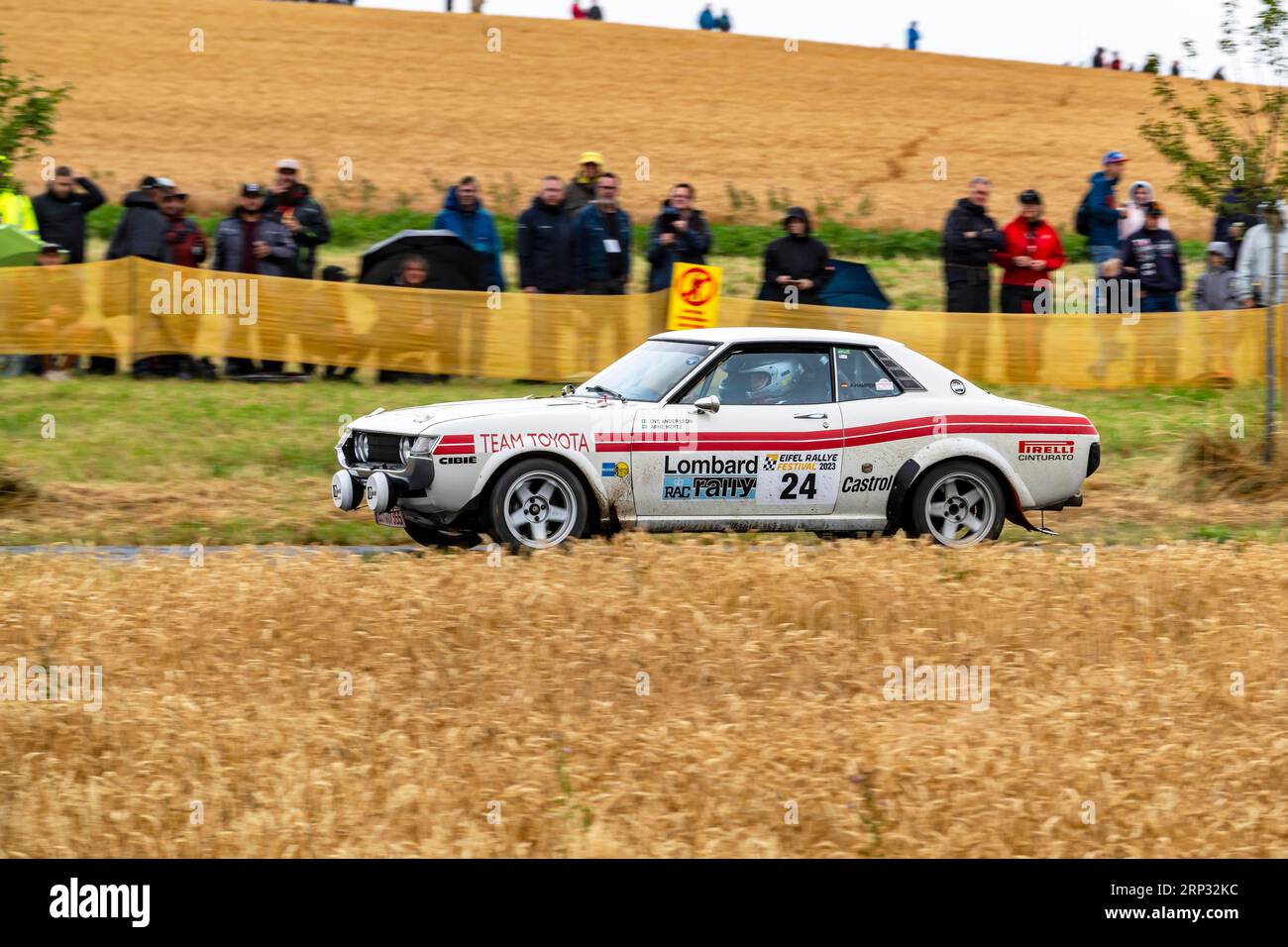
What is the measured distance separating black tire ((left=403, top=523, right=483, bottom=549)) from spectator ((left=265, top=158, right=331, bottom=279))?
6.45 metres

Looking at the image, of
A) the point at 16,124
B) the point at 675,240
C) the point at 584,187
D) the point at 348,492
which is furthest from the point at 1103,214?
the point at 16,124

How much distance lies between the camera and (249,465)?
13.9 metres

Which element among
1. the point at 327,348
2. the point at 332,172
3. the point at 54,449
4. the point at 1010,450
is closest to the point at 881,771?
the point at 1010,450

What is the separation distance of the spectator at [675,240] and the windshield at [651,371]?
18.4 ft

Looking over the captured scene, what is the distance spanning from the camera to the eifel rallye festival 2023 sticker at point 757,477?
34.5 ft

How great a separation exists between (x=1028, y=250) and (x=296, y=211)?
7.36 m

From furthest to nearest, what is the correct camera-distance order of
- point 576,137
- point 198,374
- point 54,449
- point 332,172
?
point 576,137 → point 332,172 → point 198,374 → point 54,449

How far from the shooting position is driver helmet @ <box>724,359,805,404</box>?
1079 cm

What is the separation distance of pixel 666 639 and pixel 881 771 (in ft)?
6.45

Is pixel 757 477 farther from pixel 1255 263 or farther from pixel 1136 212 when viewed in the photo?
pixel 1136 212

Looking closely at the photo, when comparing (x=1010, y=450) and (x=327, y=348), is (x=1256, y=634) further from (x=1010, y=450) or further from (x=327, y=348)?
(x=327, y=348)

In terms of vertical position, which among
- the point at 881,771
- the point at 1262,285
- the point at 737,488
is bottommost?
the point at 881,771

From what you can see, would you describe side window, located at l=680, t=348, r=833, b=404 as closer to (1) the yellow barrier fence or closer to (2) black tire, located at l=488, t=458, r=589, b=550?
(2) black tire, located at l=488, t=458, r=589, b=550

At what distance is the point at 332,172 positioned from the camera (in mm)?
36438
